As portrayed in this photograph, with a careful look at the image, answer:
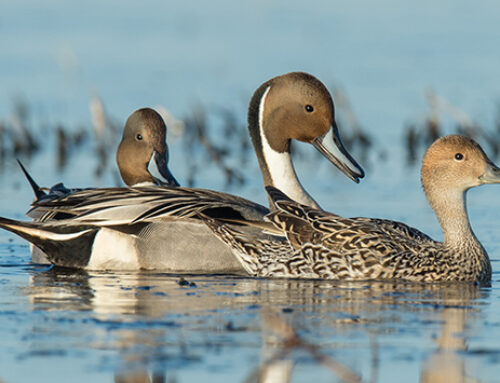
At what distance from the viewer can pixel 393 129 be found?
16.0 m

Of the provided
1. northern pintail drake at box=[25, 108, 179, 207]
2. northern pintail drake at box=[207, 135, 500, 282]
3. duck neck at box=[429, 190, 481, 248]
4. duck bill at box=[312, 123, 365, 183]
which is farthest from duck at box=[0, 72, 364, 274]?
duck neck at box=[429, 190, 481, 248]

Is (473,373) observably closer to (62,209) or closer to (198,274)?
(198,274)

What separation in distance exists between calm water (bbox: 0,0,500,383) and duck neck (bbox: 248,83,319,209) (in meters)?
1.43

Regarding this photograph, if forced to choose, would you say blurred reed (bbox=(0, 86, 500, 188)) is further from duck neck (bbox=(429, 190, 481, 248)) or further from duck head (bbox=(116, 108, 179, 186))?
duck neck (bbox=(429, 190, 481, 248))

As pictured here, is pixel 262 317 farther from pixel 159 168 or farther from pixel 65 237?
pixel 159 168

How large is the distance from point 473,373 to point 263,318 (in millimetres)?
1437

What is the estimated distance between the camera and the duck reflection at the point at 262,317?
5.42 m

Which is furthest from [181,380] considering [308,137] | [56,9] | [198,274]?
[56,9]

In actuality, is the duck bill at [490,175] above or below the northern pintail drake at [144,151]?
below

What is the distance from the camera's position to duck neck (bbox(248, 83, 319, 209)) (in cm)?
929

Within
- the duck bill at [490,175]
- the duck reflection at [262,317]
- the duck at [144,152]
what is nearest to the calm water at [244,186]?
the duck reflection at [262,317]

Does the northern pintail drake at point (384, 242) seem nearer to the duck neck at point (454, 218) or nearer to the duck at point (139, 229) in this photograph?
the duck neck at point (454, 218)

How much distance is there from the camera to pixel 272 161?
9375 millimetres

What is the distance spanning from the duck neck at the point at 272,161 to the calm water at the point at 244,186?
4.68 feet
